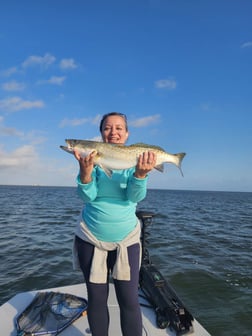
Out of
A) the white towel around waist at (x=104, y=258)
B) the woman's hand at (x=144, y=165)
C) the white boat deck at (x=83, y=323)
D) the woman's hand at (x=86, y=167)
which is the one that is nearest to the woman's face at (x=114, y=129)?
the woman's hand at (x=86, y=167)

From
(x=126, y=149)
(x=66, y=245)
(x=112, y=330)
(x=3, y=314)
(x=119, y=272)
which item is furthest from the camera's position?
(x=66, y=245)

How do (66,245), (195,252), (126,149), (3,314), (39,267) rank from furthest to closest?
(66,245)
(195,252)
(39,267)
(3,314)
(126,149)

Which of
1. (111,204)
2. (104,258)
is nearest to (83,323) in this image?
(104,258)

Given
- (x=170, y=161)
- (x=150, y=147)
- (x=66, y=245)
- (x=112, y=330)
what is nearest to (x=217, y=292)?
(x=112, y=330)

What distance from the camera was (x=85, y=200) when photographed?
3102mm

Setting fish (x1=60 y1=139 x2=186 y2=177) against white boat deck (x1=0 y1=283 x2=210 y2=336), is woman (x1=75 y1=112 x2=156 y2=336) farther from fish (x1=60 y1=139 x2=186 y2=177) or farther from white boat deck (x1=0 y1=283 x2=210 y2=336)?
white boat deck (x1=0 y1=283 x2=210 y2=336)

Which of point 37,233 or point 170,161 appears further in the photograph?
point 37,233

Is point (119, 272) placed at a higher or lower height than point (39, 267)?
higher

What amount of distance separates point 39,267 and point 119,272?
7750mm

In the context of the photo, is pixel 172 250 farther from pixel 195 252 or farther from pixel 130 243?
pixel 130 243

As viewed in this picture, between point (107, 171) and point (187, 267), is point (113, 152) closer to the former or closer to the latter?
point (107, 171)

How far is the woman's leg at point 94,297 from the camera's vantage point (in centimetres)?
314

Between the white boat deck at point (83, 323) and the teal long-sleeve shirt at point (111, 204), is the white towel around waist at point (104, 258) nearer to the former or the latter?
the teal long-sleeve shirt at point (111, 204)

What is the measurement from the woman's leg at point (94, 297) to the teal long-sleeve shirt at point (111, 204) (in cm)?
25
